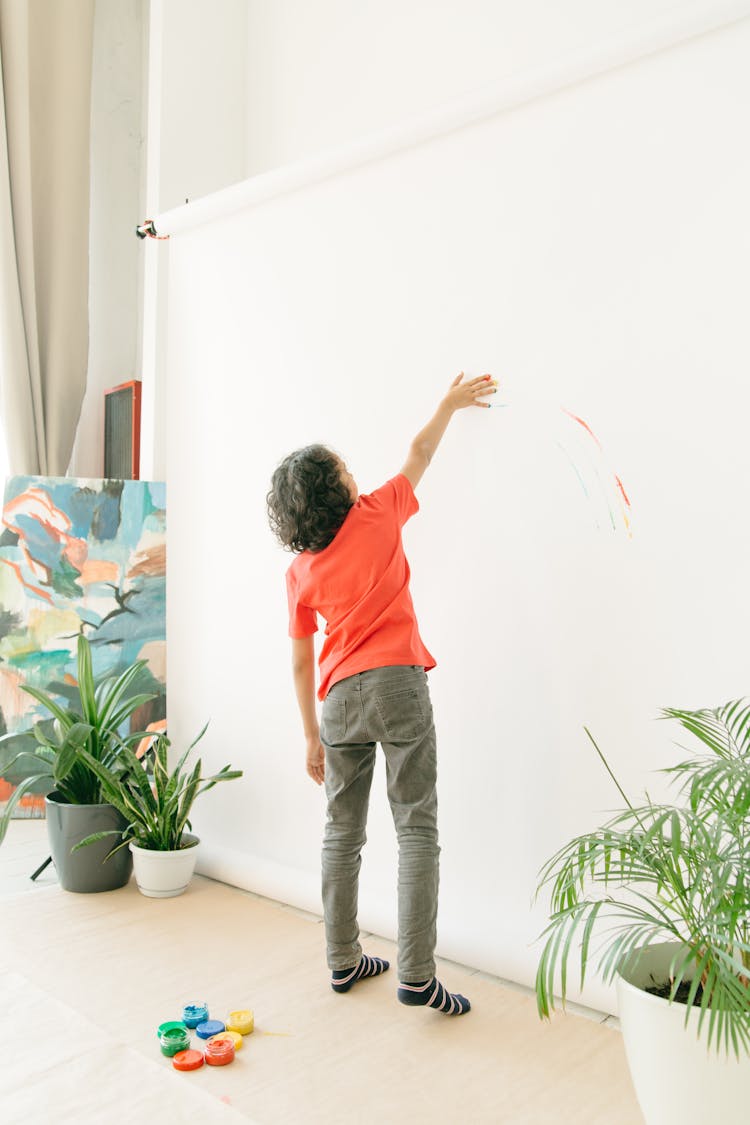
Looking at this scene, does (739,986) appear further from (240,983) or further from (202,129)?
(202,129)

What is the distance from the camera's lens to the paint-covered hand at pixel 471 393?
77.2 inches

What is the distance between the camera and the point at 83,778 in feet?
7.95

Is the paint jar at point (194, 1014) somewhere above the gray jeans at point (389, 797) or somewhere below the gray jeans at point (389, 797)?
below

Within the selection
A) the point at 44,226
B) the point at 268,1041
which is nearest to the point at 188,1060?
the point at 268,1041

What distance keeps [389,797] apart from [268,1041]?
468 millimetres

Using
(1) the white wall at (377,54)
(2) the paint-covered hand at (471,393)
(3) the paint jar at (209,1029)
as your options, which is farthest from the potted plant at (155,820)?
(1) the white wall at (377,54)

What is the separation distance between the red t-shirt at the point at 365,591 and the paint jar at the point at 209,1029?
617 mm

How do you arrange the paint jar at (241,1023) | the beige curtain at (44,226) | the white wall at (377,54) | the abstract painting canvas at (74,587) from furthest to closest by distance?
1. the beige curtain at (44,226)
2. the abstract painting canvas at (74,587)
3. the white wall at (377,54)
4. the paint jar at (241,1023)

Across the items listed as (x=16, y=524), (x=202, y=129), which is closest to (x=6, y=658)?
(x=16, y=524)

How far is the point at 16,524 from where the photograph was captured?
9.16 feet

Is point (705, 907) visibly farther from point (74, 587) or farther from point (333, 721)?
point (74, 587)

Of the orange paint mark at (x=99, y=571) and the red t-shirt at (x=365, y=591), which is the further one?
the orange paint mark at (x=99, y=571)

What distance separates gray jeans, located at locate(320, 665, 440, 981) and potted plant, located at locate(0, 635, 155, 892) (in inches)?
30.2

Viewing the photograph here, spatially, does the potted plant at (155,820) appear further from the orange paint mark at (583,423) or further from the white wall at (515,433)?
the orange paint mark at (583,423)
